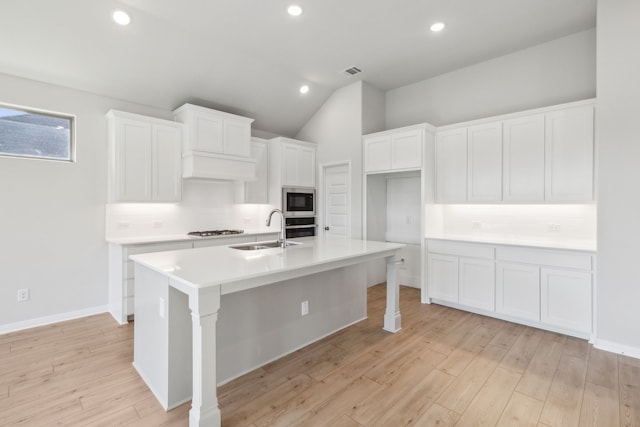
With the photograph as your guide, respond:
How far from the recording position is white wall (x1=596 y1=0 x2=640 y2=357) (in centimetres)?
270

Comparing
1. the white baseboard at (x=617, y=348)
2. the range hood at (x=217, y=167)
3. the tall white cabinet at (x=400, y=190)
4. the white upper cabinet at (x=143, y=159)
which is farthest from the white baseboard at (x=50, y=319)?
the white baseboard at (x=617, y=348)

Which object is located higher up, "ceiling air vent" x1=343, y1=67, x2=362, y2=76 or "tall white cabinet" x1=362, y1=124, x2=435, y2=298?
"ceiling air vent" x1=343, y1=67, x2=362, y2=76

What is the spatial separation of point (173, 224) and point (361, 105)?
340 cm

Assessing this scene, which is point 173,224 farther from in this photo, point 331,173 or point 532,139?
point 532,139

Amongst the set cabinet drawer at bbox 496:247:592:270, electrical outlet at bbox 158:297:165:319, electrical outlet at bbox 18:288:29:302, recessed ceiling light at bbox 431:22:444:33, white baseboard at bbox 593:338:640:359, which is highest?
recessed ceiling light at bbox 431:22:444:33

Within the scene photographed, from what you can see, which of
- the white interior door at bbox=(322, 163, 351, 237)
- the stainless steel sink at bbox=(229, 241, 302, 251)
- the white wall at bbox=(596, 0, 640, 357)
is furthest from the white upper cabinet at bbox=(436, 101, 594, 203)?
the stainless steel sink at bbox=(229, 241, 302, 251)

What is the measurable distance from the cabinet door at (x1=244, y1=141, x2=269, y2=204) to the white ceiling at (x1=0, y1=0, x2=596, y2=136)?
0.85m

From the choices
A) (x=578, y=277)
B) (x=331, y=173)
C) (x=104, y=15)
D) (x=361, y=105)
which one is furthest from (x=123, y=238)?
(x=578, y=277)

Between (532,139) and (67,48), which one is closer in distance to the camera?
(67,48)

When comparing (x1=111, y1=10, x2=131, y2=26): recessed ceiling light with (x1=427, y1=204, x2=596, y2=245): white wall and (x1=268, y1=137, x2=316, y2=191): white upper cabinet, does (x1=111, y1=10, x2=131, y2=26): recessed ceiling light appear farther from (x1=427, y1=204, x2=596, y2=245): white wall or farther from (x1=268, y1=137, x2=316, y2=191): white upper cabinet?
(x1=427, y1=204, x2=596, y2=245): white wall

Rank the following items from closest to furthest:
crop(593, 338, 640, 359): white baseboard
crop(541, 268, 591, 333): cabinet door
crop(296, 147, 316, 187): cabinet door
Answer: crop(593, 338, 640, 359): white baseboard
crop(541, 268, 591, 333): cabinet door
crop(296, 147, 316, 187): cabinet door

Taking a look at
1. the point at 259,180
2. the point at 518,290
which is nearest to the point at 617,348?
the point at 518,290

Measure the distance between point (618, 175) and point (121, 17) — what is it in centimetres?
498

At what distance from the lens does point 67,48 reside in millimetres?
3209
